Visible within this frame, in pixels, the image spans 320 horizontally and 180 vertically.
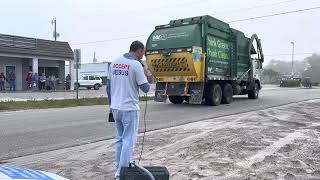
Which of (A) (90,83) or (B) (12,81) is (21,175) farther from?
(A) (90,83)

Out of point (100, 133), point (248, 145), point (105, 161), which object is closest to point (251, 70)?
point (100, 133)

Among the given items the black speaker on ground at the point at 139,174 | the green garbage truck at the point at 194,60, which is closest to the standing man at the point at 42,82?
the green garbage truck at the point at 194,60

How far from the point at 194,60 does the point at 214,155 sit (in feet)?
37.5

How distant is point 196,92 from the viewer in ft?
67.9

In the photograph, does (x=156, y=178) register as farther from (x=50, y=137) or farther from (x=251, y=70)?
(x=251, y=70)

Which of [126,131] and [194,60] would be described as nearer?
[126,131]

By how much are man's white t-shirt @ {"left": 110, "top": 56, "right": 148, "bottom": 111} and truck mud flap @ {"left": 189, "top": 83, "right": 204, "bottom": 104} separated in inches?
555

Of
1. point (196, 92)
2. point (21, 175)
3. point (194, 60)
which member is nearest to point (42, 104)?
point (196, 92)

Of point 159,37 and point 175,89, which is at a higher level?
point 159,37

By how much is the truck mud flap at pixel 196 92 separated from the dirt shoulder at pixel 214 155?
7.20 meters

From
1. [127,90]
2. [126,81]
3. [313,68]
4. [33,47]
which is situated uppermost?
[33,47]

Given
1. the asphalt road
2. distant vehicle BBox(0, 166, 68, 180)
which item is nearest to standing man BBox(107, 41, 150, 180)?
distant vehicle BBox(0, 166, 68, 180)

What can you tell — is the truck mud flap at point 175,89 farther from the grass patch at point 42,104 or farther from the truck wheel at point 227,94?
the truck wheel at point 227,94

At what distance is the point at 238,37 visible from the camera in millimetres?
24203
